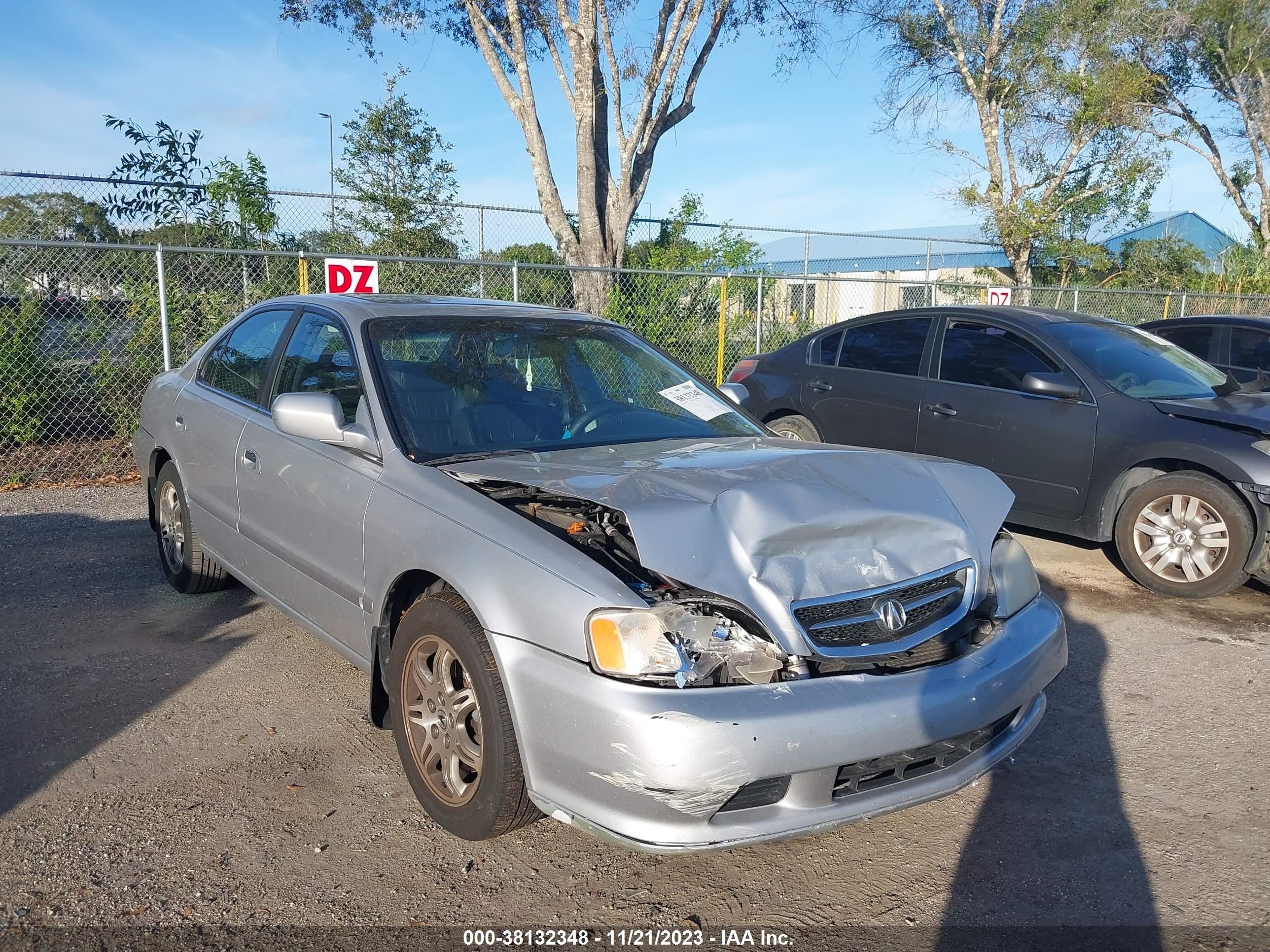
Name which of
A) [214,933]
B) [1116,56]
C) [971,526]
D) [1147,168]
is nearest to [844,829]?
[971,526]

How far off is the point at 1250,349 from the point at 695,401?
681cm

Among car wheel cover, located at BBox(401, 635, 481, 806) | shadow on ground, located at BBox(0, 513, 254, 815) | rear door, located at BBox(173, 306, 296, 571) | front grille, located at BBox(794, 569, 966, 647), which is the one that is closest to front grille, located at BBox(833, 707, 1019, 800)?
front grille, located at BBox(794, 569, 966, 647)

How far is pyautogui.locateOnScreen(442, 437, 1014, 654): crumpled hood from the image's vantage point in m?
2.64

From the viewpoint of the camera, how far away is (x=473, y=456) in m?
3.42

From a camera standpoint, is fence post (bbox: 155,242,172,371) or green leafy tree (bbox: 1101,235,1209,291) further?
green leafy tree (bbox: 1101,235,1209,291)

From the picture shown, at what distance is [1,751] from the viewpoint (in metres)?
3.47

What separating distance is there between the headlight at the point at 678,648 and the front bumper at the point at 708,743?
0.16ft

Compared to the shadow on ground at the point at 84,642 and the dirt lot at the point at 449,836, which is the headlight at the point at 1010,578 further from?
the shadow on ground at the point at 84,642

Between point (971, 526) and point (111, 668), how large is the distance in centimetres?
Answer: 361

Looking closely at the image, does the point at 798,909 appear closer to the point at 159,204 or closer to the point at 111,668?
the point at 111,668

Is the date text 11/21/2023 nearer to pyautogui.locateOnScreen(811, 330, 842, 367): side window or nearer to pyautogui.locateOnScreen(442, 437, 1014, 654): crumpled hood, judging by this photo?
pyautogui.locateOnScreen(442, 437, 1014, 654): crumpled hood

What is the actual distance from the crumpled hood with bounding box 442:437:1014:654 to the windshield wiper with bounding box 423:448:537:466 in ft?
0.18

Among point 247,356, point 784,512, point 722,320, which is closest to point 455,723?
point 784,512

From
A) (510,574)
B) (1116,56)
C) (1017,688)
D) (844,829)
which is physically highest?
(1116,56)
